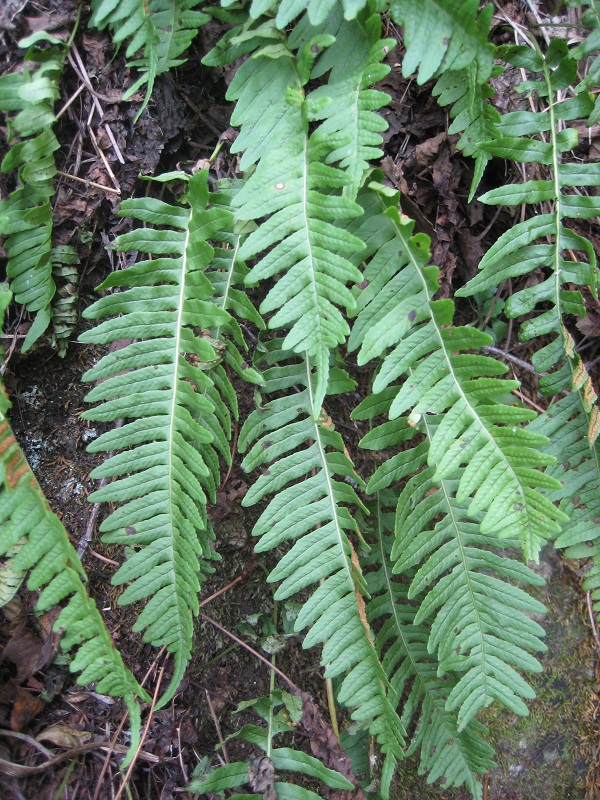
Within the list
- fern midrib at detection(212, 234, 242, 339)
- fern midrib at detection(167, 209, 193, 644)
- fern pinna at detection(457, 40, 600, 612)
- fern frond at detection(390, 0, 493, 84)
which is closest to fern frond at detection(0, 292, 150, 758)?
fern midrib at detection(167, 209, 193, 644)

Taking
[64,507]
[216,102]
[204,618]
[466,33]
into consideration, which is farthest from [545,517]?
A: [216,102]

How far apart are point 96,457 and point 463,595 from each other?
125cm

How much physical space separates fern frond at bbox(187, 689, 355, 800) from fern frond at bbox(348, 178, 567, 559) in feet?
2.81

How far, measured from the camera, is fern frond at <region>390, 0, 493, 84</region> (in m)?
1.56

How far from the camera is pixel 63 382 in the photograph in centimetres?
196

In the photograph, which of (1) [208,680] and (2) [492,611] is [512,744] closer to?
(2) [492,611]

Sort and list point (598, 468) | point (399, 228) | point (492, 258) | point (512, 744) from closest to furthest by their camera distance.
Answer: point (399, 228)
point (492, 258)
point (598, 468)
point (512, 744)

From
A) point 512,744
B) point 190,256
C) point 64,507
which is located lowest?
point 512,744

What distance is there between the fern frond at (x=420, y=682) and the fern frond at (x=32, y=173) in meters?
1.30

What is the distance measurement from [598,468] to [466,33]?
4.54ft

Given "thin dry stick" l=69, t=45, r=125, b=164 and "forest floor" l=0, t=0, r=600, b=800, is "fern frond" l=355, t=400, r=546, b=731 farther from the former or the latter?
"thin dry stick" l=69, t=45, r=125, b=164

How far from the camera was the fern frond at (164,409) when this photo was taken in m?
1.63

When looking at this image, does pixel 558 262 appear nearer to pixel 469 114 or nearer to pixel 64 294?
pixel 469 114

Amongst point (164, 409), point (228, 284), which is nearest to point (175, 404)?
point (164, 409)
